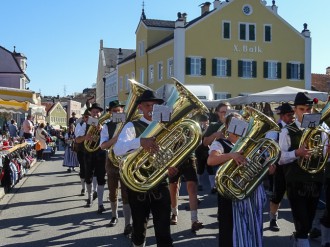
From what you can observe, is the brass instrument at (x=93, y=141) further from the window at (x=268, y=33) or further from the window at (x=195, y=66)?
the window at (x=268, y=33)

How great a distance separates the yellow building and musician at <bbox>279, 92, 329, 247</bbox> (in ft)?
92.9

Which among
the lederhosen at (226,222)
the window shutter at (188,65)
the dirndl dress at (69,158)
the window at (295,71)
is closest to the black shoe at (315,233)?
the lederhosen at (226,222)

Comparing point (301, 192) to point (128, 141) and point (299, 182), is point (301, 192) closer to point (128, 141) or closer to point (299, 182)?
point (299, 182)

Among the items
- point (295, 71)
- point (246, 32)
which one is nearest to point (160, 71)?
point (246, 32)

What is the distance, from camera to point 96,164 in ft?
26.6

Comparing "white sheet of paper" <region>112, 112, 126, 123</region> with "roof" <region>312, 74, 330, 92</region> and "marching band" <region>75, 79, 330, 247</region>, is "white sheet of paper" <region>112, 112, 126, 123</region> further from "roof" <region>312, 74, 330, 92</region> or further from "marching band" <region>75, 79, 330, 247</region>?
"roof" <region>312, 74, 330, 92</region>

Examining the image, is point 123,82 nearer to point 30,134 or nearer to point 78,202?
point 30,134

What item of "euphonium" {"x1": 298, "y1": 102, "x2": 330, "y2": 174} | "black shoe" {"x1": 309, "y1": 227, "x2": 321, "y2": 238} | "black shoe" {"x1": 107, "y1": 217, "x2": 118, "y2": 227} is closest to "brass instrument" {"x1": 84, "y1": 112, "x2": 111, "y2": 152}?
"black shoe" {"x1": 107, "y1": 217, "x2": 118, "y2": 227}

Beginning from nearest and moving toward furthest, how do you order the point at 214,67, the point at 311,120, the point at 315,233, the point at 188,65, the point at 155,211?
the point at 155,211, the point at 311,120, the point at 315,233, the point at 188,65, the point at 214,67

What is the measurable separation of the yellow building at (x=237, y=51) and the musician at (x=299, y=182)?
28.3 m

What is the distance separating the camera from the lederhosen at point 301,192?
486cm

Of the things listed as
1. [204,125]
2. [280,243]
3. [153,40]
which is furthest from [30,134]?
[153,40]

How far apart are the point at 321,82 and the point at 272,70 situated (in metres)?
10.1

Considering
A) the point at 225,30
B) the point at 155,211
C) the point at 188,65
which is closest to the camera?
the point at 155,211
